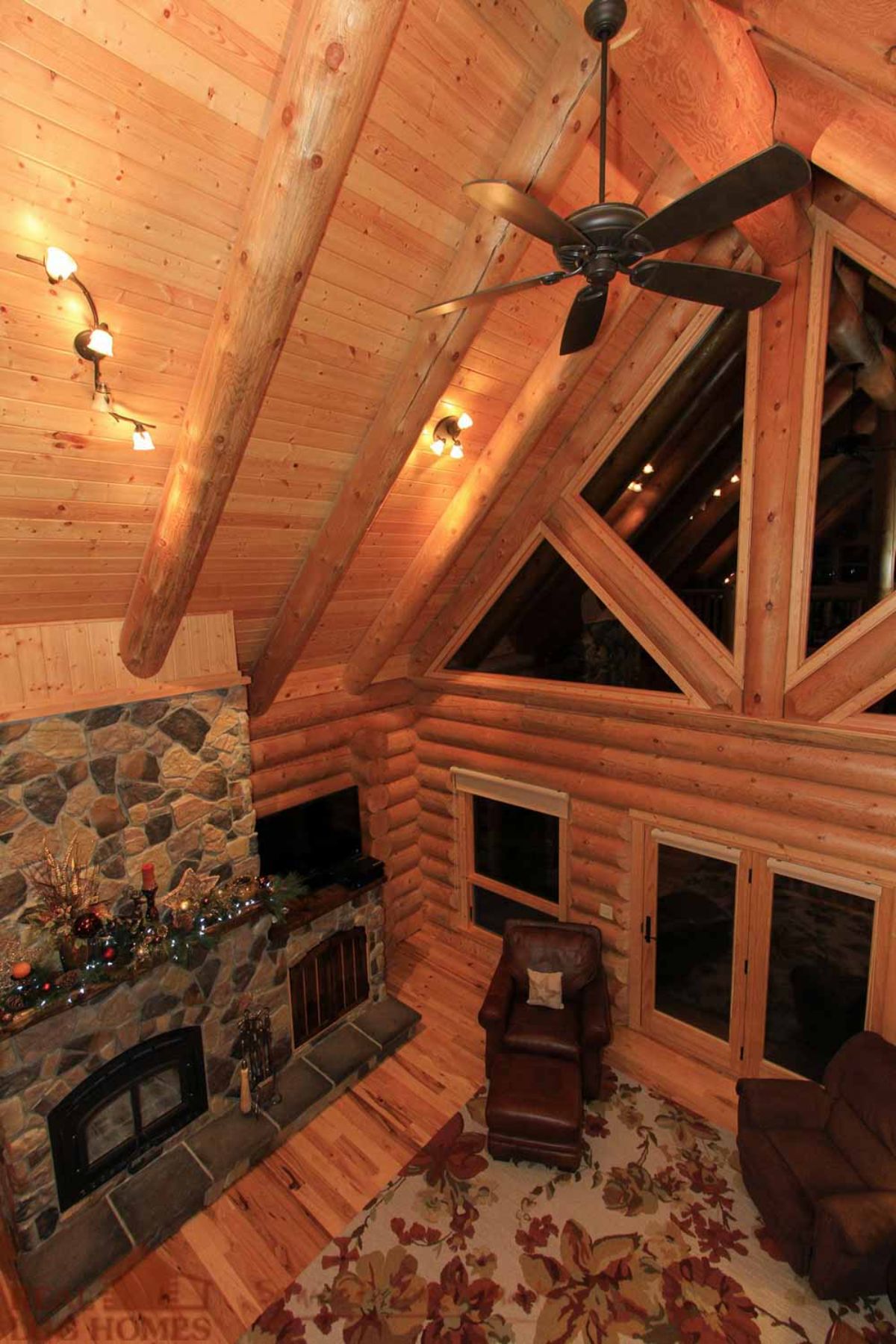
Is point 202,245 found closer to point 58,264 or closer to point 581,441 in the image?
point 58,264

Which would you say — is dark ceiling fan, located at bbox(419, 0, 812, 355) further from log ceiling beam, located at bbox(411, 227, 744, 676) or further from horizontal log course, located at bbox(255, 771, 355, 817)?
horizontal log course, located at bbox(255, 771, 355, 817)

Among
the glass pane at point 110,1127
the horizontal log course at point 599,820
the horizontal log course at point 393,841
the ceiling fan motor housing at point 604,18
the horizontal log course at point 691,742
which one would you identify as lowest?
the glass pane at point 110,1127

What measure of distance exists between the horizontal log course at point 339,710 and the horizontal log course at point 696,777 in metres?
0.41

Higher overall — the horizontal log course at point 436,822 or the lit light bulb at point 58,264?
the lit light bulb at point 58,264

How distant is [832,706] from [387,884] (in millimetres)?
4831

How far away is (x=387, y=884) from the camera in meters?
7.33

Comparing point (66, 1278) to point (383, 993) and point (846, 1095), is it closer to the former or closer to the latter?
point (383, 993)

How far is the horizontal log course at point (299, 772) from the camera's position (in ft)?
20.0

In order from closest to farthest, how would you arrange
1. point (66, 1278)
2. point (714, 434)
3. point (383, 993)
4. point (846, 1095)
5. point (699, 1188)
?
point (66, 1278), point (846, 1095), point (699, 1188), point (714, 434), point (383, 993)

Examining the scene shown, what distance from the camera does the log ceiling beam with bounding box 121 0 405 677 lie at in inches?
87.8

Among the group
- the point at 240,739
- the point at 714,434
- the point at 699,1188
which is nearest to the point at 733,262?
the point at 714,434

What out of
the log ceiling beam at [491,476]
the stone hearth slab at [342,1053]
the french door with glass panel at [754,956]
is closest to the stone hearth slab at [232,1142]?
the stone hearth slab at [342,1053]

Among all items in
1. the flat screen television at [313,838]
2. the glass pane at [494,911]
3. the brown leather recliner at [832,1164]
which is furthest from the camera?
the glass pane at [494,911]

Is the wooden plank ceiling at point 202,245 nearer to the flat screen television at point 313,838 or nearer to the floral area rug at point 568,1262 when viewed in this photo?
the flat screen television at point 313,838
